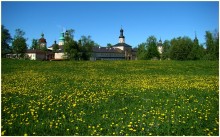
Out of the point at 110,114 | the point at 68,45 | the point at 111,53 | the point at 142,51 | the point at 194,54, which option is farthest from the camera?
the point at 111,53

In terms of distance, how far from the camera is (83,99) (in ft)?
33.4

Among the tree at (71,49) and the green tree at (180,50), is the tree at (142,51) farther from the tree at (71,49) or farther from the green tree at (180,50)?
the tree at (71,49)

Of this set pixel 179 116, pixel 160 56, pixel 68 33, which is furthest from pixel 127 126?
pixel 160 56

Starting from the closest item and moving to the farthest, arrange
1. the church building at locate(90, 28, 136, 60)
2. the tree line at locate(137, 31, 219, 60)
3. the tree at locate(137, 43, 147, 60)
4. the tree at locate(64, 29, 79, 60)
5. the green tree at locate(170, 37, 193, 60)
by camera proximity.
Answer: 1. the tree at locate(64, 29, 79, 60)
2. the tree line at locate(137, 31, 219, 60)
3. the green tree at locate(170, 37, 193, 60)
4. the tree at locate(137, 43, 147, 60)
5. the church building at locate(90, 28, 136, 60)

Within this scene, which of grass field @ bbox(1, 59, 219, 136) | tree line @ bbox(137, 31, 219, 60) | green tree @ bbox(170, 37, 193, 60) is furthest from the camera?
green tree @ bbox(170, 37, 193, 60)

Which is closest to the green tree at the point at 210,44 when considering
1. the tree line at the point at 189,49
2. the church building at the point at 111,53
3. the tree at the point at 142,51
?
the tree line at the point at 189,49

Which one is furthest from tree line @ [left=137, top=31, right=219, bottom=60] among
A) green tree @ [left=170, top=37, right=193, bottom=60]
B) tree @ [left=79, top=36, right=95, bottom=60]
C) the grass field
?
the grass field

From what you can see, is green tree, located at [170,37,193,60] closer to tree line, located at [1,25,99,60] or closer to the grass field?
tree line, located at [1,25,99,60]

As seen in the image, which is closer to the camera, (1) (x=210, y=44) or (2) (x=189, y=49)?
(1) (x=210, y=44)

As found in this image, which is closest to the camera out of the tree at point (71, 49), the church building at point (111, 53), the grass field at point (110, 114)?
the grass field at point (110, 114)

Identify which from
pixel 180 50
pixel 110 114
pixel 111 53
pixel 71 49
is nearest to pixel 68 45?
pixel 71 49

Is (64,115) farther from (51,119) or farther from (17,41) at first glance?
(17,41)

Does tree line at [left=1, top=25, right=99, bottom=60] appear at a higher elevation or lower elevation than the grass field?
higher

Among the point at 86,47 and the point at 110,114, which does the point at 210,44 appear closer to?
the point at 86,47
